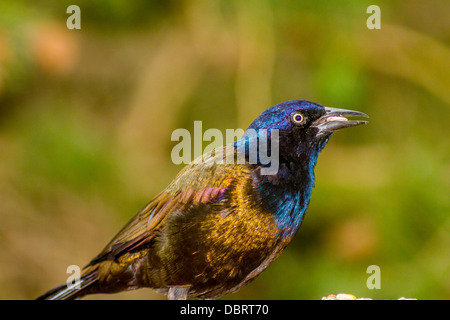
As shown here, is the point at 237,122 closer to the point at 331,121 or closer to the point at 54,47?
the point at 54,47

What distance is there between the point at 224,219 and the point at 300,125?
563 millimetres

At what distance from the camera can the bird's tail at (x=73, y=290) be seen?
3.03 metres

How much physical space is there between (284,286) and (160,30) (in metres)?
3.10

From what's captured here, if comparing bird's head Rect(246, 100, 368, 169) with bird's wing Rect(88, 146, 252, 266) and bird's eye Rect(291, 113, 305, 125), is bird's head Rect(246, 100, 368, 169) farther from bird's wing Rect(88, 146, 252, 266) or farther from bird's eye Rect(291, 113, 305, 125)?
bird's wing Rect(88, 146, 252, 266)

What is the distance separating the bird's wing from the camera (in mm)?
2859

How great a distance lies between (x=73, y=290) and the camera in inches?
122

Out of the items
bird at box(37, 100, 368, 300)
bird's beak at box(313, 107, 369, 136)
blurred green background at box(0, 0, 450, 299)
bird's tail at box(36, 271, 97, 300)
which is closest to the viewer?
bird at box(37, 100, 368, 300)

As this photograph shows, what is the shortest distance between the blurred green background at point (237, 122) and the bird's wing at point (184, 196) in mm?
1947

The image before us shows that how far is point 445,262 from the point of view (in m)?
5.48

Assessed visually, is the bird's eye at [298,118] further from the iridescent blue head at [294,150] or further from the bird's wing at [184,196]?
the bird's wing at [184,196]

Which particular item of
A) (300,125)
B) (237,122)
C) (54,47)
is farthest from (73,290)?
(54,47)

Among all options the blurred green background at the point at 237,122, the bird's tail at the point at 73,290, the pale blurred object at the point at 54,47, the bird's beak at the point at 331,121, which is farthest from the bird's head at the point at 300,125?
the pale blurred object at the point at 54,47

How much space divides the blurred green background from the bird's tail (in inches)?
85.1

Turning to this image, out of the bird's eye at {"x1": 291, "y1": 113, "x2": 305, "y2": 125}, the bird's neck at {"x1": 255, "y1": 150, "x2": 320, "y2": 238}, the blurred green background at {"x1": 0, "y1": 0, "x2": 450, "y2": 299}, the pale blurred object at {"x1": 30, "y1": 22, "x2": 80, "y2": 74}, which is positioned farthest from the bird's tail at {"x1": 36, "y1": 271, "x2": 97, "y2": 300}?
the pale blurred object at {"x1": 30, "y1": 22, "x2": 80, "y2": 74}
